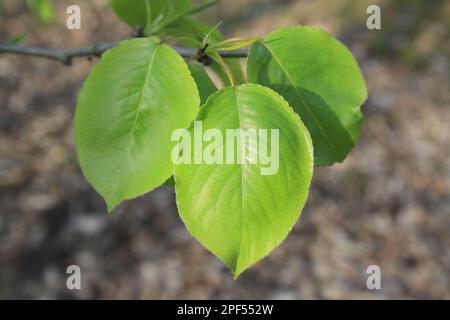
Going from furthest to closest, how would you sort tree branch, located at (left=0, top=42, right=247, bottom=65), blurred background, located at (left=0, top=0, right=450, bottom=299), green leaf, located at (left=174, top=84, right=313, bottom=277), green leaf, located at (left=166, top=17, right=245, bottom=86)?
1. blurred background, located at (left=0, top=0, right=450, bottom=299)
2. green leaf, located at (left=166, top=17, right=245, bottom=86)
3. tree branch, located at (left=0, top=42, right=247, bottom=65)
4. green leaf, located at (left=174, top=84, right=313, bottom=277)

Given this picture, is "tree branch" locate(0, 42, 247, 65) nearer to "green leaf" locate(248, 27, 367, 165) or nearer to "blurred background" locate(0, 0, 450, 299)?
"green leaf" locate(248, 27, 367, 165)

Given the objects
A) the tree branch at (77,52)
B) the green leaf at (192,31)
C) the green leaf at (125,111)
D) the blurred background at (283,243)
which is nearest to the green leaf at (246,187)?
the green leaf at (125,111)

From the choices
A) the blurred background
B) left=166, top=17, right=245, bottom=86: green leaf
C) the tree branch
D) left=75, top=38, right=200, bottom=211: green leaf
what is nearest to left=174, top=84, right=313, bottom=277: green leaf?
left=75, top=38, right=200, bottom=211: green leaf

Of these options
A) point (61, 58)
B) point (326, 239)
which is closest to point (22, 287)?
point (326, 239)

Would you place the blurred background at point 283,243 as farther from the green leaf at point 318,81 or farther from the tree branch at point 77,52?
the green leaf at point 318,81

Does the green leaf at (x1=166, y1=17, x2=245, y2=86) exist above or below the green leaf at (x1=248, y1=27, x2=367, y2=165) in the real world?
above

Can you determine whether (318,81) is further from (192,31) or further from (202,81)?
(192,31)
